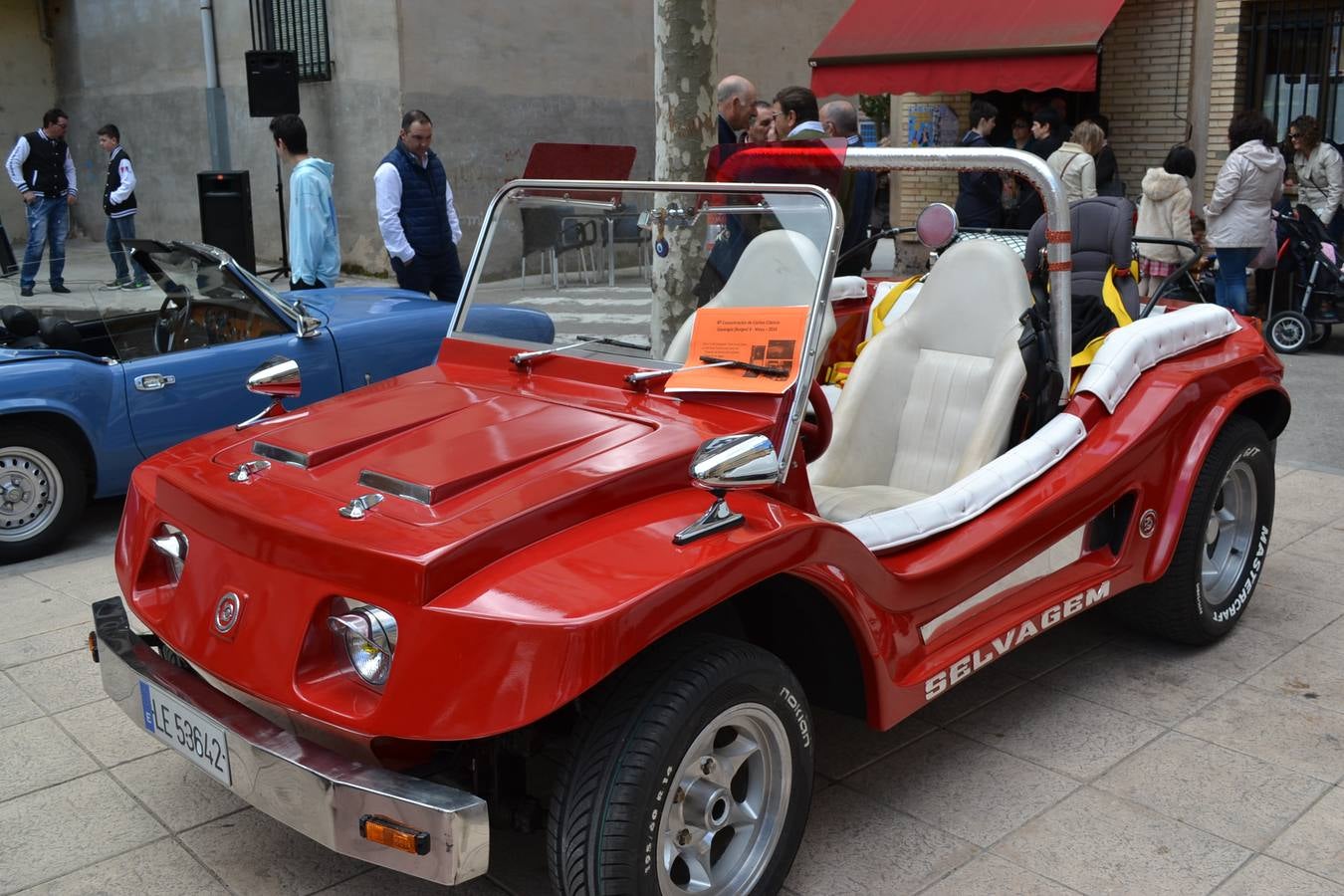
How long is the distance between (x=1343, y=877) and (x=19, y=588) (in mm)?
4986

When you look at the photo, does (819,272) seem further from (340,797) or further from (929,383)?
(340,797)

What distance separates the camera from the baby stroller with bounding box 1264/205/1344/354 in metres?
10.0

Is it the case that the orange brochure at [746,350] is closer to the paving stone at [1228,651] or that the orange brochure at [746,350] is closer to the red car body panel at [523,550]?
the red car body panel at [523,550]

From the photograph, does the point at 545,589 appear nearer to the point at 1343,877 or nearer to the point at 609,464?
the point at 609,464

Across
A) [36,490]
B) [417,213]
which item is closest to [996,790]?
[36,490]

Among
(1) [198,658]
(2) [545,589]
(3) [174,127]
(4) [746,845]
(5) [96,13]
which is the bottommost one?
(4) [746,845]

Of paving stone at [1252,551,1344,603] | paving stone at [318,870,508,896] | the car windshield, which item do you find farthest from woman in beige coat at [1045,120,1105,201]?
paving stone at [318,870,508,896]

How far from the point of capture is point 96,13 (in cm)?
1895

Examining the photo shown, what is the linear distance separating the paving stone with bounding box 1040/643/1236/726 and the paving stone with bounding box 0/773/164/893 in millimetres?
2888

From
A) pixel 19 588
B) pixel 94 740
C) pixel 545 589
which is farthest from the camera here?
pixel 19 588

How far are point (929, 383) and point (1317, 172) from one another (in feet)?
26.7

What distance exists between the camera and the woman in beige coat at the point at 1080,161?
9.91 meters

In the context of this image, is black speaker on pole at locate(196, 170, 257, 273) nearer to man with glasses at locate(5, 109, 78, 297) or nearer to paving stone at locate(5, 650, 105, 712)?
man with glasses at locate(5, 109, 78, 297)

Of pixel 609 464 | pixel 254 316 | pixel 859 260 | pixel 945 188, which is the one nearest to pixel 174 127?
pixel 945 188
